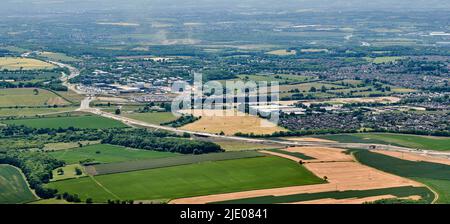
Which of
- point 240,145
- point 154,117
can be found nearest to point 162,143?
point 240,145

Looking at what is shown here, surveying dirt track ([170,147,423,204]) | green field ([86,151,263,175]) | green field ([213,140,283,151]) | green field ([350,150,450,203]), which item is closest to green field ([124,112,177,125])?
green field ([213,140,283,151])

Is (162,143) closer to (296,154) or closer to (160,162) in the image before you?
(160,162)

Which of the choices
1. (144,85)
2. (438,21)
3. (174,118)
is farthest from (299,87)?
(438,21)

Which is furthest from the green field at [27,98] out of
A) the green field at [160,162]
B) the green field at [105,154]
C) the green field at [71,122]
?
the green field at [160,162]
